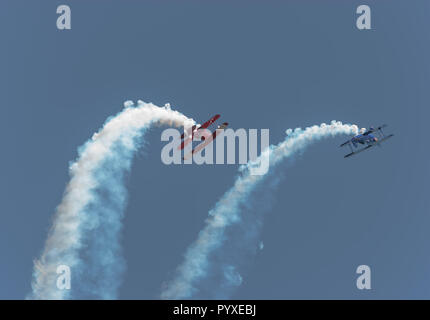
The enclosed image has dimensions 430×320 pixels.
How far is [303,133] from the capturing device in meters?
109

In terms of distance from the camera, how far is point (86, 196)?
97375 millimetres
